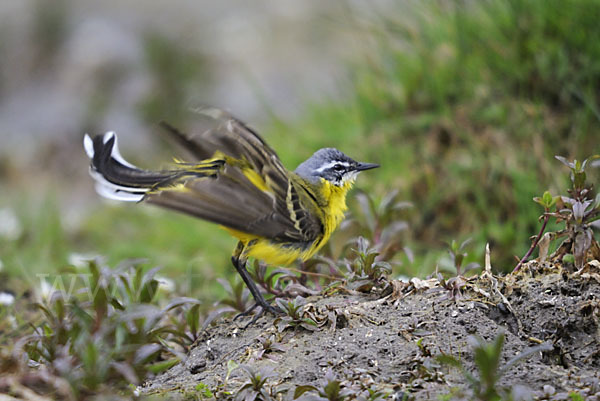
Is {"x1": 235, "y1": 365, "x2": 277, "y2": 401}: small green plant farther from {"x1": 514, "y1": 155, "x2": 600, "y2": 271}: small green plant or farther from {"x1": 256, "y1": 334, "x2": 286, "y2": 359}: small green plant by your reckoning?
{"x1": 514, "y1": 155, "x2": 600, "y2": 271}: small green plant

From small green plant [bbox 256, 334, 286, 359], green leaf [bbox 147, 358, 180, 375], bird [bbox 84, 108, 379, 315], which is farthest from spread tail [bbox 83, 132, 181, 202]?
small green plant [bbox 256, 334, 286, 359]

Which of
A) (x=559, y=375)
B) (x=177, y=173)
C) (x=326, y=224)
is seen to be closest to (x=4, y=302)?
(x=177, y=173)

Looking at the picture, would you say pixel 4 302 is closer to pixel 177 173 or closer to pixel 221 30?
pixel 177 173

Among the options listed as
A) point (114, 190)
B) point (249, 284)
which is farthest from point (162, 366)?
point (114, 190)

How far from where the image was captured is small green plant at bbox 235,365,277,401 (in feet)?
9.68

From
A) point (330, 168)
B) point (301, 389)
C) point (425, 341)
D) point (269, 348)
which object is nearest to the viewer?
point (301, 389)

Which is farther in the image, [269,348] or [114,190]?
[114,190]

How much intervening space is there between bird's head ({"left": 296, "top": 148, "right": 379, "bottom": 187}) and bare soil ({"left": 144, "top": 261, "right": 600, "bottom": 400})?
118 cm

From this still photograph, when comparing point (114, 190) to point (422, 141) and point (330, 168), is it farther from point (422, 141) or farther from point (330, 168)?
point (422, 141)

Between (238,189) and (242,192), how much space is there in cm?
3

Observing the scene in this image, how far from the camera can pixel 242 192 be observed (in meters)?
3.89

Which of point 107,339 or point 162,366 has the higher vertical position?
point 107,339

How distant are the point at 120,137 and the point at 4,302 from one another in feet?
23.7

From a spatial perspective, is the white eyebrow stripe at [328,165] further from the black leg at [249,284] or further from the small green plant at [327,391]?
the small green plant at [327,391]
